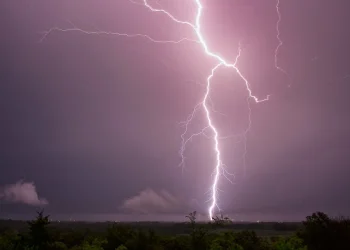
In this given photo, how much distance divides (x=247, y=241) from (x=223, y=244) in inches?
59.0

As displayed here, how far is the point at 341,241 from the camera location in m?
16.6

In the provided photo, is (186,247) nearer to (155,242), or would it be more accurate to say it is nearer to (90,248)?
(155,242)

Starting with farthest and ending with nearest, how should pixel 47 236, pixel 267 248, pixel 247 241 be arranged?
pixel 247 241 → pixel 267 248 → pixel 47 236

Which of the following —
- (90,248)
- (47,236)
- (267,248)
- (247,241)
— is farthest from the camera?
(247,241)

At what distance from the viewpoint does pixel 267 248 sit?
17.1m

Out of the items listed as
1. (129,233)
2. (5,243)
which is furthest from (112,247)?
(5,243)

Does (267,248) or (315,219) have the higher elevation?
(315,219)

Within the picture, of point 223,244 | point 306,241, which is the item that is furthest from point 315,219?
point 223,244

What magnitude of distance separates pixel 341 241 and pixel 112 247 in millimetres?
10131

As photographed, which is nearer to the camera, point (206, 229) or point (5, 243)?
point (5, 243)

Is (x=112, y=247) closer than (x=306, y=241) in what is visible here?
No

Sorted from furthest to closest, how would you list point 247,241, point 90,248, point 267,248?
point 247,241
point 267,248
point 90,248

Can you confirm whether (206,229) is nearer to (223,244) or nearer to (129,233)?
(223,244)

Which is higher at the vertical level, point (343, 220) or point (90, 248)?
point (343, 220)
